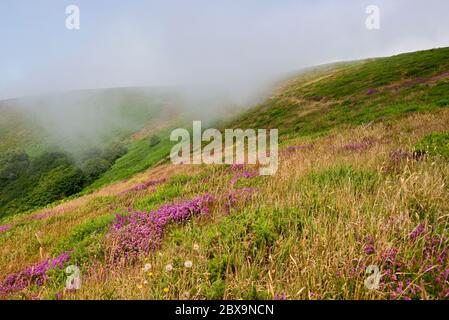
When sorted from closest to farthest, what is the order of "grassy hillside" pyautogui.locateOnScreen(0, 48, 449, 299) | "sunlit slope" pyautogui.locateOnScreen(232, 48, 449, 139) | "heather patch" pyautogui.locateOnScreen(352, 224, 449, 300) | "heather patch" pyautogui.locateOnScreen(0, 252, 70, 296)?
"heather patch" pyautogui.locateOnScreen(352, 224, 449, 300) < "grassy hillside" pyautogui.locateOnScreen(0, 48, 449, 299) < "heather patch" pyautogui.locateOnScreen(0, 252, 70, 296) < "sunlit slope" pyautogui.locateOnScreen(232, 48, 449, 139)

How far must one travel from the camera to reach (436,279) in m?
2.55

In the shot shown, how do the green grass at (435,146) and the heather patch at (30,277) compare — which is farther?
the green grass at (435,146)

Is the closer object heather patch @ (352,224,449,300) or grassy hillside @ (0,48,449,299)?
heather patch @ (352,224,449,300)

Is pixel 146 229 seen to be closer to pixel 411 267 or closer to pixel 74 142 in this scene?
pixel 411 267

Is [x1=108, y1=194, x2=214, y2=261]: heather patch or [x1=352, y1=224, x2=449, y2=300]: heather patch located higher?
[x1=352, y1=224, x2=449, y2=300]: heather patch

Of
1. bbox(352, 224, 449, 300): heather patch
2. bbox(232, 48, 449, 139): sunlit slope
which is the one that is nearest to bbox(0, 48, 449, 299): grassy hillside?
bbox(352, 224, 449, 300): heather patch

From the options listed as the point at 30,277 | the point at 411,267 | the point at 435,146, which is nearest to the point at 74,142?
the point at 30,277

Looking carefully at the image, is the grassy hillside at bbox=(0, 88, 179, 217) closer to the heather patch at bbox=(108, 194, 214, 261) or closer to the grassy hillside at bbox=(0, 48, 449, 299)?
the heather patch at bbox=(108, 194, 214, 261)

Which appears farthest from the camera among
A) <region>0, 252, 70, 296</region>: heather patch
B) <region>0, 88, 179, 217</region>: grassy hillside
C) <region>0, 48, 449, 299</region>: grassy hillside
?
<region>0, 88, 179, 217</region>: grassy hillside

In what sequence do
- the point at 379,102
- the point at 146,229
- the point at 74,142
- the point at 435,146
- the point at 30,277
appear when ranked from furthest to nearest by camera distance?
1. the point at 74,142
2. the point at 379,102
3. the point at 435,146
4. the point at 146,229
5. the point at 30,277

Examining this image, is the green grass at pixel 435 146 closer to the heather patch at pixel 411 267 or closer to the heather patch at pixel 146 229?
the heather patch at pixel 411 267

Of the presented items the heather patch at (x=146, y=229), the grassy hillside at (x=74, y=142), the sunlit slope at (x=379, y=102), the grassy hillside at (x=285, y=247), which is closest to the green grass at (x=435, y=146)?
the grassy hillside at (x=285, y=247)
